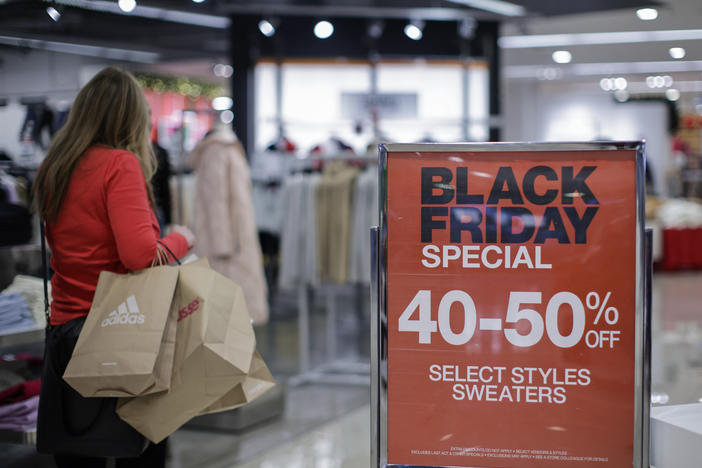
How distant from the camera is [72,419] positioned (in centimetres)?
204

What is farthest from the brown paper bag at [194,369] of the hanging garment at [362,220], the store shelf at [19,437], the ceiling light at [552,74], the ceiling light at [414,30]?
the ceiling light at [552,74]

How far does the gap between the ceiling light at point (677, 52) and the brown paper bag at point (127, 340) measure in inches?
103

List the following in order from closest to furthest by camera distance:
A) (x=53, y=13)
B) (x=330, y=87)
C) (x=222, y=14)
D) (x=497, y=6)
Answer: (x=53, y=13) < (x=497, y=6) < (x=222, y=14) < (x=330, y=87)

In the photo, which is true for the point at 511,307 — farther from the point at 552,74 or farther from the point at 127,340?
the point at 552,74

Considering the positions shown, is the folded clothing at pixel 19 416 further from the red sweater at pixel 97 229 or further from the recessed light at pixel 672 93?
the recessed light at pixel 672 93

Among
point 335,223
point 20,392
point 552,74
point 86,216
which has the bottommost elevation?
point 20,392

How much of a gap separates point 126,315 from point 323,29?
7099 mm

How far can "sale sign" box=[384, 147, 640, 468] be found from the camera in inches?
64.3

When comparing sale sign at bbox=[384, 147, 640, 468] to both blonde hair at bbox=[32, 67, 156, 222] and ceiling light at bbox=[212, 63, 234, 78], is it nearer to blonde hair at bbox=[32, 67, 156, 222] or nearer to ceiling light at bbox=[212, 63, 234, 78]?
blonde hair at bbox=[32, 67, 156, 222]

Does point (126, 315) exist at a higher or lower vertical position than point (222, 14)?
lower

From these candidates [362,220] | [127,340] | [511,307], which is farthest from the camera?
[362,220]

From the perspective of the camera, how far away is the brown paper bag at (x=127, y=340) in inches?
73.9

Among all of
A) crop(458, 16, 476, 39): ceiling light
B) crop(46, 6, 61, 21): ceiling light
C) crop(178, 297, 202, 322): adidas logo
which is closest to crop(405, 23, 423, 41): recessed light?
crop(458, 16, 476, 39): ceiling light

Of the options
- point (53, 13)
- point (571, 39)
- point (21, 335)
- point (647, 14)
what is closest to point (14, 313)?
point (21, 335)
